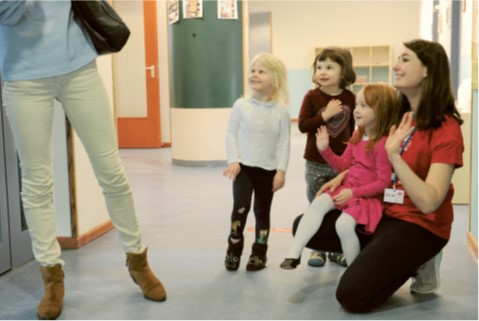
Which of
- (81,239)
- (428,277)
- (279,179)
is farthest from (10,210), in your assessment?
(428,277)

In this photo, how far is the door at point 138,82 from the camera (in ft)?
25.3

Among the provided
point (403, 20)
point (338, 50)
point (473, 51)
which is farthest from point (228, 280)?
point (403, 20)

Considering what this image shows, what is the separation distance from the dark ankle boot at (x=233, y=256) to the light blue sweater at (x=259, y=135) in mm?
360

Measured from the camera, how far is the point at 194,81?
6008 millimetres

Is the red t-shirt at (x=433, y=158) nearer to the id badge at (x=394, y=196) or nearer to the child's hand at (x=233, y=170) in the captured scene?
the id badge at (x=394, y=196)

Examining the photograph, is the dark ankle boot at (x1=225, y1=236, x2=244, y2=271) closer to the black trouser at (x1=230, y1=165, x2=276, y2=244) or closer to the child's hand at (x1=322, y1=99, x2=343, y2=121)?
the black trouser at (x1=230, y1=165, x2=276, y2=244)

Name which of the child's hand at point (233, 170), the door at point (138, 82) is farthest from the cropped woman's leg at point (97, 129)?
the door at point (138, 82)

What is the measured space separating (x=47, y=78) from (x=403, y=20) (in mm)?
11617

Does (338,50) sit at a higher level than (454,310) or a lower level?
higher

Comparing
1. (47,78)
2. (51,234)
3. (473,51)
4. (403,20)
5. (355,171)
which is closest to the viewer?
(47,78)

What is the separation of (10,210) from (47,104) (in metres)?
0.87

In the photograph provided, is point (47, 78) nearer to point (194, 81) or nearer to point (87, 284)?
point (87, 284)

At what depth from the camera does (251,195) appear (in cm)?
263

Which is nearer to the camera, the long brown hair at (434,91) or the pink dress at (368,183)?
the long brown hair at (434,91)
